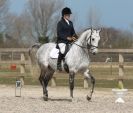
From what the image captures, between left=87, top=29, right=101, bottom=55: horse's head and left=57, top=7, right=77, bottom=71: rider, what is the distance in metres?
0.46

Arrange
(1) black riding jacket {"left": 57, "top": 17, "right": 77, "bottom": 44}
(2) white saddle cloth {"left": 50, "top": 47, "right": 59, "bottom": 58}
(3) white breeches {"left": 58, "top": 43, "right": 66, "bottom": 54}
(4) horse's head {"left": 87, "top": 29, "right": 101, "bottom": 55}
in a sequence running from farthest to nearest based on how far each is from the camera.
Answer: (2) white saddle cloth {"left": 50, "top": 47, "right": 59, "bottom": 58} → (3) white breeches {"left": 58, "top": 43, "right": 66, "bottom": 54} → (1) black riding jacket {"left": 57, "top": 17, "right": 77, "bottom": 44} → (4) horse's head {"left": 87, "top": 29, "right": 101, "bottom": 55}

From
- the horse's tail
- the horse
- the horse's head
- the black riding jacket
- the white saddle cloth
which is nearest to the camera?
the horse's head

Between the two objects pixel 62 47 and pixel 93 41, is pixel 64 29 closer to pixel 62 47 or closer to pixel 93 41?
pixel 62 47

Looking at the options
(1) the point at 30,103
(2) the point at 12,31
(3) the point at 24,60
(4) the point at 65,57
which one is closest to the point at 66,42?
(4) the point at 65,57

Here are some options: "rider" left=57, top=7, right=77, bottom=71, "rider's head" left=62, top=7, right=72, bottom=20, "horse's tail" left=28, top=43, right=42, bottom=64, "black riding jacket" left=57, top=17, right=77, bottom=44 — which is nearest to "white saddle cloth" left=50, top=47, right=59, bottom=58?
"rider" left=57, top=7, right=77, bottom=71

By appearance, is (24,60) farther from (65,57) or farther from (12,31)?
(12,31)

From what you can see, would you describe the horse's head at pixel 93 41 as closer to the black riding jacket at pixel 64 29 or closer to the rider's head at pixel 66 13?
the black riding jacket at pixel 64 29

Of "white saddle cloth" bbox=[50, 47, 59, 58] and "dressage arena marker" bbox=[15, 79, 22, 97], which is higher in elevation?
"white saddle cloth" bbox=[50, 47, 59, 58]

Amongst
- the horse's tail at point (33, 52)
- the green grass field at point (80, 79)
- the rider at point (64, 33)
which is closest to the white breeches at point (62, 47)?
the rider at point (64, 33)

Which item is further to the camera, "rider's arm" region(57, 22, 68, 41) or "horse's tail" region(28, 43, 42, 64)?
"horse's tail" region(28, 43, 42, 64)

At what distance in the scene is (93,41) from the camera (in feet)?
41.3

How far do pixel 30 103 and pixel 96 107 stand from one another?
1763 millimetres

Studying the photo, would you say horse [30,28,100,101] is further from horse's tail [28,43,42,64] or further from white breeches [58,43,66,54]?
horse's tail [28,43,42,64]

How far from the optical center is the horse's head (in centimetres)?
1251
